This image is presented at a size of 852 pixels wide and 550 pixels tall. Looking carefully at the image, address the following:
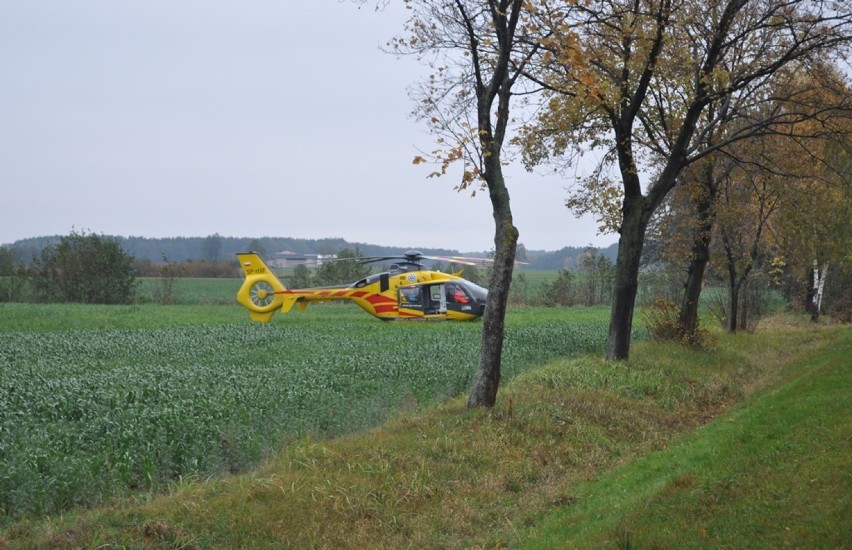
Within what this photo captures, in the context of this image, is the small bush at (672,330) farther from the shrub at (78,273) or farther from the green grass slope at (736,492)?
the shrub at (78,273)

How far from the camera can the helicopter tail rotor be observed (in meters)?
31.0

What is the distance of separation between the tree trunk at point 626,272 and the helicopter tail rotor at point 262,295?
56.6ft

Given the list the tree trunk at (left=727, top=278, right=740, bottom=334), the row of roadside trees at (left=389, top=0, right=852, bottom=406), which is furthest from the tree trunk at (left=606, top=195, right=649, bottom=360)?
the tree trunk at (left=727, top=278, right=740, bottom=334)

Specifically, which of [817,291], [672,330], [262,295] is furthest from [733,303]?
[262,295]

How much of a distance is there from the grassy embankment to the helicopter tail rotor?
1994 cm

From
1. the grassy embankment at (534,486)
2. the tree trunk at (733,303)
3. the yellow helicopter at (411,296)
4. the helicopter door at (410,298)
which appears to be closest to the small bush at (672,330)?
the tree trunk at (733,303)

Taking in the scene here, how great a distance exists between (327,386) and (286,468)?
16.0ft

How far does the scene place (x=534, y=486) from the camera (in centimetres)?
920

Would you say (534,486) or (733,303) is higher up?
(733,303)

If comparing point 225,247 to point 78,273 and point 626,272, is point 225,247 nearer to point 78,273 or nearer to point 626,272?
point 78,273

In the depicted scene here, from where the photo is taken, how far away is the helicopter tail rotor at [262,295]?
3097 cm

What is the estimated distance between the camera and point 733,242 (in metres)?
25.0

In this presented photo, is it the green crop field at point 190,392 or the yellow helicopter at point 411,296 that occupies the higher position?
the yellow helicopter at point 411,296

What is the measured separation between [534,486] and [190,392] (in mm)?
5753
